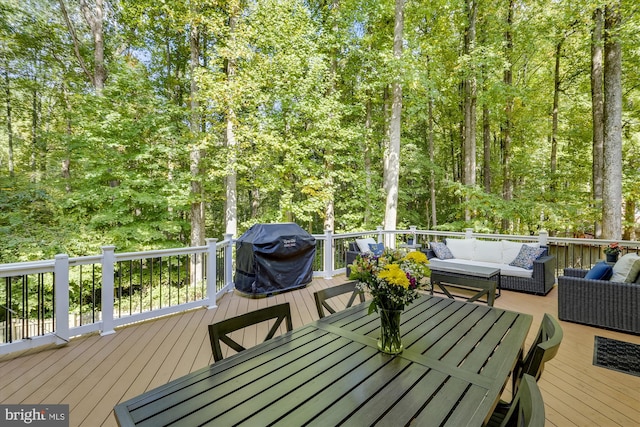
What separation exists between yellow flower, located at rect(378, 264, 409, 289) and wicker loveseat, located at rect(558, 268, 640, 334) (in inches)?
143

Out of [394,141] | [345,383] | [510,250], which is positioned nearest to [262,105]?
[394,141]

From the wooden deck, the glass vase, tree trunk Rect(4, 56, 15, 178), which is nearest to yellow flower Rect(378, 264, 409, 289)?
the glass vase

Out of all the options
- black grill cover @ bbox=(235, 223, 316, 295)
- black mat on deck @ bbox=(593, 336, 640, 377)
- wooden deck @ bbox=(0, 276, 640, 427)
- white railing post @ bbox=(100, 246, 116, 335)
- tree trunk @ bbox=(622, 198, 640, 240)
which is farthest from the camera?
tree trunk @ bbox=(622, 198, 640, 240)

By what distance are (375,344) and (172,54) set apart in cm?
1248

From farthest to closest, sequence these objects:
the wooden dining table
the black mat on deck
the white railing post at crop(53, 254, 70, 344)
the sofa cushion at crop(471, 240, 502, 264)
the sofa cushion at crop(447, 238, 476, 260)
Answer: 1. the sofa cushion at crop(447, 238, 476, 260)
2. the sofa cushion at crop(471, 240, 502, 264)
3. the white railing post at crop(53, 254, 70, 344)
4. the black mat on deck
5. the wooden dining table

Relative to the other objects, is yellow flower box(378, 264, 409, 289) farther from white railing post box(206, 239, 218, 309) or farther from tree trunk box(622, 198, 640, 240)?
tree trunk box(622, 198, 640, 240)

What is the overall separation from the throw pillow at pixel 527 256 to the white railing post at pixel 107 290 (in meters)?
6.06

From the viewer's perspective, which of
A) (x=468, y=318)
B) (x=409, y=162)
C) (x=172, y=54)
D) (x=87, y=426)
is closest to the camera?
(x=87, y=426)

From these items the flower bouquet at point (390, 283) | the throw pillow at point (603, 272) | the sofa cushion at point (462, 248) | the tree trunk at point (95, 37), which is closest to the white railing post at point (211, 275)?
the flower bouquet at point (390, 283)

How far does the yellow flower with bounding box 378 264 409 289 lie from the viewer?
1373 millimetres

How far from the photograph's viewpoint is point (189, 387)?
1188 mm

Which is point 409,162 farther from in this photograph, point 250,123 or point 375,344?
point 375,344

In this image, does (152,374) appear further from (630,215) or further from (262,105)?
(630,215)

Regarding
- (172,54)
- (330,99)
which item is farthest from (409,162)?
(172,54)
